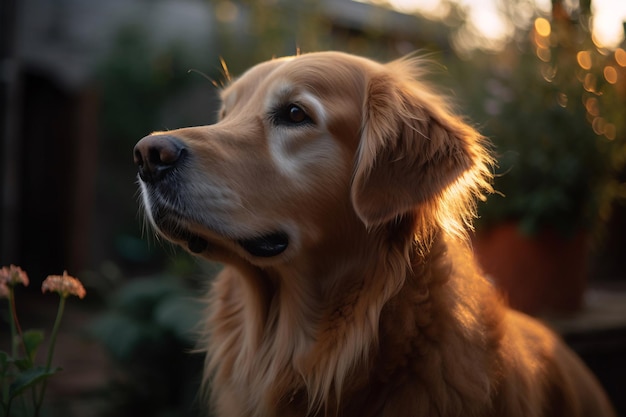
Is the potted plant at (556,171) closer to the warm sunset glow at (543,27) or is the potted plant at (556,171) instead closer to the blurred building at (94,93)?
the warm sunset glow at (543,27)

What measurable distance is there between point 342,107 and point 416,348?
87cm

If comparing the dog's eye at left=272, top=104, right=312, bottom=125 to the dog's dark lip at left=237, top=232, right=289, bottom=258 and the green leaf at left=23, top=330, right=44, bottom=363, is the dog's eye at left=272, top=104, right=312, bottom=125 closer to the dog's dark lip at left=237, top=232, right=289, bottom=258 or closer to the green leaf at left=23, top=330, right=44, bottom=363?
the dog's dark lip at left=237, top=232, right=289, bottom=258

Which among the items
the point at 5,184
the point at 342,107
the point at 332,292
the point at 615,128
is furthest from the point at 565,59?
the point at 5,184

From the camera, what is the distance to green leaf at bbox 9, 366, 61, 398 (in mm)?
1632

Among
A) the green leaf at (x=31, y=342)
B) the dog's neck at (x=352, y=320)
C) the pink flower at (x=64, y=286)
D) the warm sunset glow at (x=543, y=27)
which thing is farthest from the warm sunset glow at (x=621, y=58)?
the green leaf at (x=31, y=342)

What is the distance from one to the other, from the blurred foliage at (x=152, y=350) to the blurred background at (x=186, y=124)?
0.04 ft

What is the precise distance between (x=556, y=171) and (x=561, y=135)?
0.26 meters

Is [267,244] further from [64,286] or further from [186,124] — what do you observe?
[186,124]

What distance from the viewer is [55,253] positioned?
22.9 ft

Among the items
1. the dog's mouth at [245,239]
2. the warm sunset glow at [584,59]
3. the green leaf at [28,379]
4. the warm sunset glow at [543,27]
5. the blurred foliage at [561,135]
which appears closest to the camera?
the green leaf at [28,379]

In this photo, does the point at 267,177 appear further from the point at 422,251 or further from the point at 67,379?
the point at 67,379

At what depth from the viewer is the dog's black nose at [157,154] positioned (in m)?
1.91

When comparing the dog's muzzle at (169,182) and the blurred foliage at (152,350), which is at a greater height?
the dog's muzzle at (169,182)

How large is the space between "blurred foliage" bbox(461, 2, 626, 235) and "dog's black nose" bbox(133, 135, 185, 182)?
2.21 meters
